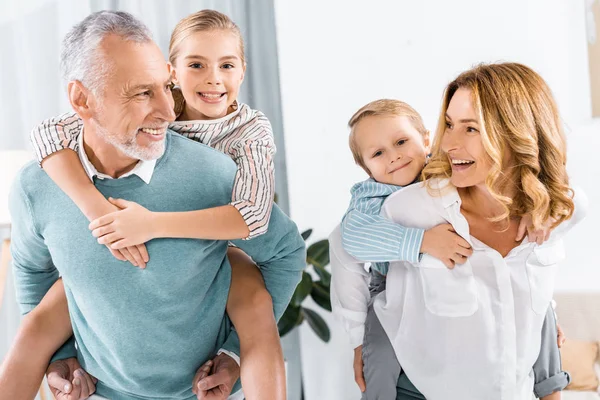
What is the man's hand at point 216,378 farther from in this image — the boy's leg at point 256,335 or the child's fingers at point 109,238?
the child's fingers at point 109,238

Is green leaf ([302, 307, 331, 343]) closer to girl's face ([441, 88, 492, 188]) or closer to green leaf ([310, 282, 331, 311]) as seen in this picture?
green leaf ([310, 282, 331, 311])

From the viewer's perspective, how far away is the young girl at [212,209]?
4.84 ft

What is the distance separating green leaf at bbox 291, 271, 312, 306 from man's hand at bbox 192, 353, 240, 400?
1753 millimetres

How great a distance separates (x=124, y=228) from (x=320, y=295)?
86.7 inches

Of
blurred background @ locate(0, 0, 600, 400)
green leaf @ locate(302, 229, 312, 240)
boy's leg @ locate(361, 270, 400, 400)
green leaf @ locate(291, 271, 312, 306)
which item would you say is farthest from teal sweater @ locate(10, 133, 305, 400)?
blurred background @ locate(0, 0, 600, 400)

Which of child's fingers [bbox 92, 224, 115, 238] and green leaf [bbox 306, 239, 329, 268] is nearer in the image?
child's fingers [bbox 92, 224, 115, 238]

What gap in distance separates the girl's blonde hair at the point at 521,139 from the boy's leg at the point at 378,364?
17.2 inches

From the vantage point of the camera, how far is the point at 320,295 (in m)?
3.54

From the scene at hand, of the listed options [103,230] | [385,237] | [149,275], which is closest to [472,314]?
[385,237]

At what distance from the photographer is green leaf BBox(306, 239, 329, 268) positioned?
3574 millimetres

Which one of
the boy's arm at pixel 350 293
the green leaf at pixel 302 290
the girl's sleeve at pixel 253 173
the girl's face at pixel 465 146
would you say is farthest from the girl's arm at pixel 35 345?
the green leaf at pixel 302 290

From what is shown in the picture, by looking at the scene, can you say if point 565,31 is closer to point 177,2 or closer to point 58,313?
point 177,2

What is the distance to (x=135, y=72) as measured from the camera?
1488 mm

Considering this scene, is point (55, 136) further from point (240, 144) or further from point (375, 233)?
point (375, 233)
